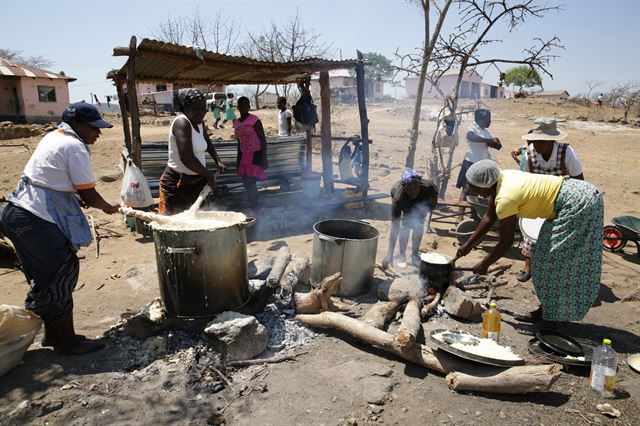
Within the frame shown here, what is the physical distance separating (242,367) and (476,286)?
9.41 ft

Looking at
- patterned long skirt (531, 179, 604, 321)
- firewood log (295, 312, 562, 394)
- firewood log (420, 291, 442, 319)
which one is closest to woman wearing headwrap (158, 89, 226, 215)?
firewood log (295, 312, 562, 394)

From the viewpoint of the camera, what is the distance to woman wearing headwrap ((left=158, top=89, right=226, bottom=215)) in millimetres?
4250

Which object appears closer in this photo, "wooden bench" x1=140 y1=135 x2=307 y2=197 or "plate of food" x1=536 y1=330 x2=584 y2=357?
"plate of food" x1=536 y1=330 x2=584 y2=357

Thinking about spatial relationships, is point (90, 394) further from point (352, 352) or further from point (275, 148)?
point (275, 148)

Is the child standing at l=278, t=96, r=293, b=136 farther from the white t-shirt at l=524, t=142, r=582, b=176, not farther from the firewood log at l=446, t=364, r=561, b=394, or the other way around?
the firewood log at l=446, t=364, r=561, b=394

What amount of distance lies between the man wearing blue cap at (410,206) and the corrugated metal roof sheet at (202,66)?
2854 mm

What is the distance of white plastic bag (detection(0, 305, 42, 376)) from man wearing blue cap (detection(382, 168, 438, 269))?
3.64 metres

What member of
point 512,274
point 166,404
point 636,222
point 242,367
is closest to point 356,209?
point 512,274

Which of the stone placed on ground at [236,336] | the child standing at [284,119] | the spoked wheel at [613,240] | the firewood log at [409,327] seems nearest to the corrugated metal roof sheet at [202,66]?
the child standing at [284,119]

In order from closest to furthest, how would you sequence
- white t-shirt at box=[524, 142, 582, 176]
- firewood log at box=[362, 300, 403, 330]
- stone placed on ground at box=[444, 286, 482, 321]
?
firewood log at box=[362, 300, 403, 330] < stone placed on ground at box=[444, 286, 482, 321] < white t-shirt at box=[524, 142, 582, 176]

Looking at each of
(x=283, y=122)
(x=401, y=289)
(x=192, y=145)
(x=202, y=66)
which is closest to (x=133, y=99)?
(x=202, y=66)

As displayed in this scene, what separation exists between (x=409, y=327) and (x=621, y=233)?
429cm

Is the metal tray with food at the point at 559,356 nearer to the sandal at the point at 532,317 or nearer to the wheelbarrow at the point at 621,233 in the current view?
the sandal at the point at 532,317

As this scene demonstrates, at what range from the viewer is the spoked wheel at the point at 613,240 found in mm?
5855
